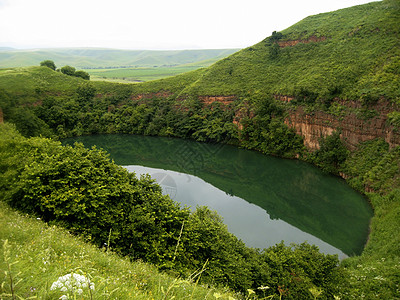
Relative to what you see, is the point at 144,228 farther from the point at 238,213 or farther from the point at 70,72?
→ the point at 70,72

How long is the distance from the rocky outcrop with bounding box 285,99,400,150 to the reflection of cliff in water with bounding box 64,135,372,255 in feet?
14.7

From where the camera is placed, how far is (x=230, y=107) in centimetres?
4381

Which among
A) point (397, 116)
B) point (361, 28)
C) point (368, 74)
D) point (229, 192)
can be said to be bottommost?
point (229, 192)

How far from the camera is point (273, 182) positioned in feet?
94.8

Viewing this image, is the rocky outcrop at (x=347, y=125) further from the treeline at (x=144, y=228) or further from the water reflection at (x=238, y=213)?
the treeline at (x=144, y=228)

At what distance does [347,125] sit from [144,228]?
88.9 ft

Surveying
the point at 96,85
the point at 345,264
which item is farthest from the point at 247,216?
the point at 96,85

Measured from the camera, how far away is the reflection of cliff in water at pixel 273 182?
20169 mm

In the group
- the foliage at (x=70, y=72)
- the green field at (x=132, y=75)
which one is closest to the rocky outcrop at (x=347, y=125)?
the foliage at (x=70, y=72)

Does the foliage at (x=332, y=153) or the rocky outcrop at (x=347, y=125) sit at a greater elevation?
the rocky outcrop at (x=347, y=125)

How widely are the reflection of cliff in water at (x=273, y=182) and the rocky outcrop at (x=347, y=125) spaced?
4481 millimetres

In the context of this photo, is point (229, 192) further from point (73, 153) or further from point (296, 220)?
point (73, 153)

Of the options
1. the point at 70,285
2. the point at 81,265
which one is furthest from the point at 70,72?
the point at 70,285

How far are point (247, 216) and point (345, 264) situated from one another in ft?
27.4
